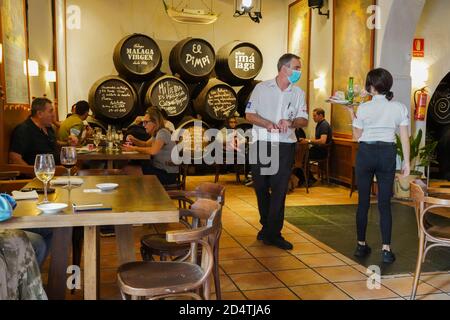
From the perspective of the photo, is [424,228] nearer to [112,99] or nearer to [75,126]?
[75,126]

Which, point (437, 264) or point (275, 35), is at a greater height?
point (275, 35)

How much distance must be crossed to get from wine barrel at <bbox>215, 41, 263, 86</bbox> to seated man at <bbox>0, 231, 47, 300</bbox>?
7185mm

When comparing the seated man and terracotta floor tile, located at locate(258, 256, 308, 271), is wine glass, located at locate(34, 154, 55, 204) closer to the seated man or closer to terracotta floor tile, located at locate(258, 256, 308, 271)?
the seated man

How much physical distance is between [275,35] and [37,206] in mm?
8684

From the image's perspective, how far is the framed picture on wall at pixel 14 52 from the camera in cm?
436

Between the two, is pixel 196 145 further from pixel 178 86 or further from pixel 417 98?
pixel 417 98

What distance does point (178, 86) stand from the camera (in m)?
8.44

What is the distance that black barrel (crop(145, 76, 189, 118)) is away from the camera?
828 cm

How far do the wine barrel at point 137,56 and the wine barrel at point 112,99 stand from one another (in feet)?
0.80

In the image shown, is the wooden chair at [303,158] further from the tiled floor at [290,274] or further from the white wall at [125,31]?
the white wall at [125,31]

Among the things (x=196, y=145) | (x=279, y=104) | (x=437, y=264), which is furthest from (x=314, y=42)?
(x=437, y=264)

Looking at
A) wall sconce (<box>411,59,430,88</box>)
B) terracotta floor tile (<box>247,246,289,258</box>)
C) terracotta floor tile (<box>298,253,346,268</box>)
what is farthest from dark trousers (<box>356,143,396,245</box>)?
wall sconce (<box>411,59,430,88</box>)

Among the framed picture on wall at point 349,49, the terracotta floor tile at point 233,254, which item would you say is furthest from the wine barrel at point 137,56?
the terracotta floor tile at point 233,254
